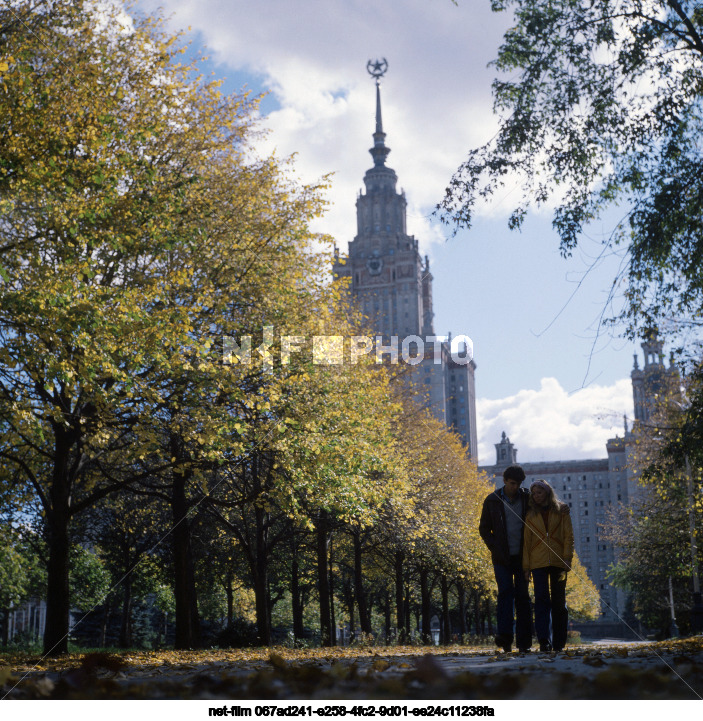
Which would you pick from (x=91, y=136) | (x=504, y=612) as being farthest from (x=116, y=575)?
(x=504, y=612)

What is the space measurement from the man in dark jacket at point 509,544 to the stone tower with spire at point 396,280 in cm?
4513

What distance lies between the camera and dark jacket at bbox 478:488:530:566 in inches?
356

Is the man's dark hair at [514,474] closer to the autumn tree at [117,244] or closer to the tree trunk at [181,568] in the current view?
the autumn tree at [117,244]

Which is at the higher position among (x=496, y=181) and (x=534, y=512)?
(x=496, y=181)

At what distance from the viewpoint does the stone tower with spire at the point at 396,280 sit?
236ft

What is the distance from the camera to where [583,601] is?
241 ft

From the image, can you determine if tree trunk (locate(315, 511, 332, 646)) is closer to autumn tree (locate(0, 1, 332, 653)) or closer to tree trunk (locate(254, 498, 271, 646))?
tree trunk (locate(254, 498, 271, 646))

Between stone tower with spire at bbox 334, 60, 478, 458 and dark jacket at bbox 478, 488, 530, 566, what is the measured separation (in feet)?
148

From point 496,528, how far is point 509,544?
0.23 m

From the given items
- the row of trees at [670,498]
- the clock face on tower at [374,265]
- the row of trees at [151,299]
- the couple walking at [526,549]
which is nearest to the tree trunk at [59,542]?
the row of trees at [151,299]

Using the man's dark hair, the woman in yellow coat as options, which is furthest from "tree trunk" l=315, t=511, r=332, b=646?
the man's dark hair

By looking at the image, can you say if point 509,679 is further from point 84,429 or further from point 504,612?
point 84,429

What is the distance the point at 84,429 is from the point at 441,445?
21941 millimetres

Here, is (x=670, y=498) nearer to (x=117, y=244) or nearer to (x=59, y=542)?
(x=59, y=542)
